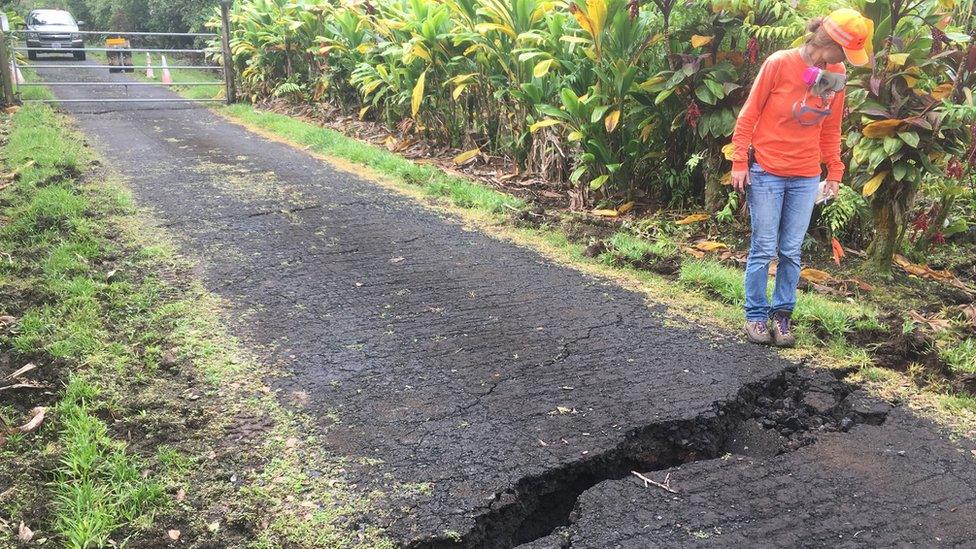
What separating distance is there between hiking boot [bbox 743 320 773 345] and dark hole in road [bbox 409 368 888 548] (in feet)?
0.93

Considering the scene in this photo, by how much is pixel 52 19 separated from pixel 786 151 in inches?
1060

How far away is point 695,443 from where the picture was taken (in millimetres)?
3119

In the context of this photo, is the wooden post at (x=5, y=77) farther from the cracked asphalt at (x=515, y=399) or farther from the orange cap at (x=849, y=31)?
the orange cap at (x=849, y=31)

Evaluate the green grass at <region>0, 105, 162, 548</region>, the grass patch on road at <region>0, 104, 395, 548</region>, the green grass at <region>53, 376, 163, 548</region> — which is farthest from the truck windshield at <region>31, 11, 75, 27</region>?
the green grass at <region>53, 376, 163, 548</region>

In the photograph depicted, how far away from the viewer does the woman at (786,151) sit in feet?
11.6

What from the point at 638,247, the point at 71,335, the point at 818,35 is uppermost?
the point at 818,35

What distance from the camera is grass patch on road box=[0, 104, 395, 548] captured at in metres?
2.54

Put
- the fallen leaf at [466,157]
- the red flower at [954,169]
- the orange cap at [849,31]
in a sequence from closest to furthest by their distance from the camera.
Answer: the orange cap at [849,31]
the red flower at [954,169]
the fallen leaf at [466,157]

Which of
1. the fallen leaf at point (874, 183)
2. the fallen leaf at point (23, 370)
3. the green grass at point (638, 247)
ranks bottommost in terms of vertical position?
the fallen leaf at point (23, 370)

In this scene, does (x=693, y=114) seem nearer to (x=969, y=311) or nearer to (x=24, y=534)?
(x=969, y=311)

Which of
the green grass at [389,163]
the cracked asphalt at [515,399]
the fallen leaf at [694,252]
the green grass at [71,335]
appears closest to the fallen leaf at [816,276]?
the fallen leaf at [694,252]

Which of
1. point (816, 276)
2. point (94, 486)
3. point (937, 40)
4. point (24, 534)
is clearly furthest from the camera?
point (816, 276)

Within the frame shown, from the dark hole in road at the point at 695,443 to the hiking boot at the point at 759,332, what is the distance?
283 millimetres

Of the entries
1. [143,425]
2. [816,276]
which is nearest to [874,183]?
[816,276]
